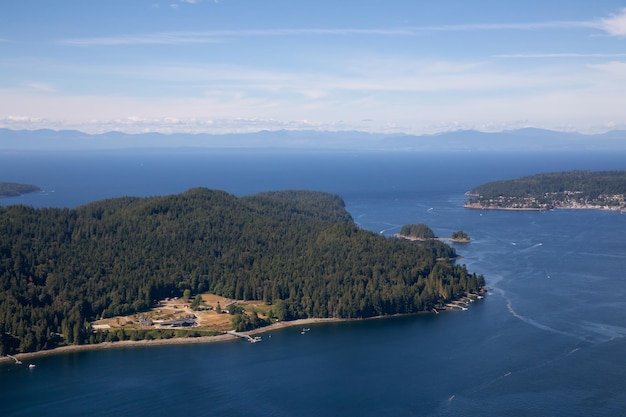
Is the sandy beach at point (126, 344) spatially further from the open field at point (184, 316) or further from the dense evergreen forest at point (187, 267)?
the open field at point (184, 316)

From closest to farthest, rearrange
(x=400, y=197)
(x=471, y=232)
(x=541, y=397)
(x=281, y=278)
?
(x=541, y=397) < (x=281, y=278) < (x=471, y=232) < (x=400, y=197)

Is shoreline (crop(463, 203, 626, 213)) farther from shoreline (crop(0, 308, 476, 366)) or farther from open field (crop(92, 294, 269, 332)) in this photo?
shoreline (crop(0, 308, 476, 366))

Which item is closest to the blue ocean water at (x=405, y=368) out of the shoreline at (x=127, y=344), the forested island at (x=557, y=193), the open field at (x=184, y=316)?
the shoreline at (x=127, y=344)

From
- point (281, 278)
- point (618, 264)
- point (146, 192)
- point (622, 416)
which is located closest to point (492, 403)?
point (622, 416)

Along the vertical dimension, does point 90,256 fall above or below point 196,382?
above

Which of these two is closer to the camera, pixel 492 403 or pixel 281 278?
pixel 492 403

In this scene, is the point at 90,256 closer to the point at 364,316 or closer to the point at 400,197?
the point at 364,316

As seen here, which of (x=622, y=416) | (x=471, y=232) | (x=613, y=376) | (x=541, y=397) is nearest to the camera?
(x=622, y=416)
